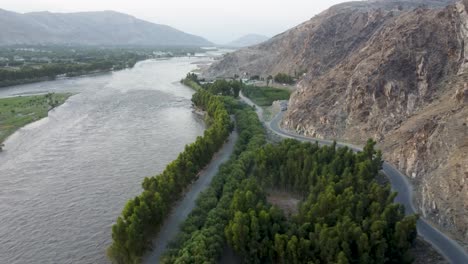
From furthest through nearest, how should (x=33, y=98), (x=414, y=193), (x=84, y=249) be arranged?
(x=33, y=98), (x=414, y=193), (x=84, y=249)

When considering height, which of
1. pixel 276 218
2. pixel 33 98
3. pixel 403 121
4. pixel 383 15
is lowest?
pixel 33 98

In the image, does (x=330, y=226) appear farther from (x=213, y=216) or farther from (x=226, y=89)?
(x=226, y=89)

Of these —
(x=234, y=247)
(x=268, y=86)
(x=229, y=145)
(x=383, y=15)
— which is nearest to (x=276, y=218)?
(x=234, y=247)

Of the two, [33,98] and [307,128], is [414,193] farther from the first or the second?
[33,98]

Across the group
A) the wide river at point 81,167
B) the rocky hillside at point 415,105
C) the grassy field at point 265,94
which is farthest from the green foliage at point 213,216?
the grassy field at point 265,94

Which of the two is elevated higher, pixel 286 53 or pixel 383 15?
pixel 383 15

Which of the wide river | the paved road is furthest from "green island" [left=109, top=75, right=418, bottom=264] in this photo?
the wide river

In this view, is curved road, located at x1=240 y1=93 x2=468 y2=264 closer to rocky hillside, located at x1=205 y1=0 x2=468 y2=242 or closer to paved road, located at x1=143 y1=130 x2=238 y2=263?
rocky hillside, located at x1=205 y1=0 x2=468 y2=242
